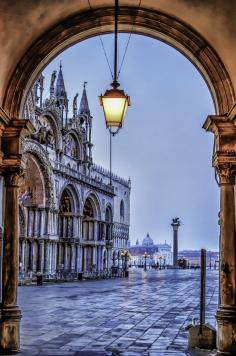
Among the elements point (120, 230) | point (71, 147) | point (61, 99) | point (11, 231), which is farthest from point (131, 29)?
point (120, 230)

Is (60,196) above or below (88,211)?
above

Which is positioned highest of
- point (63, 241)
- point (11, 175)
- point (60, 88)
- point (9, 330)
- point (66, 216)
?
point (60, 88)

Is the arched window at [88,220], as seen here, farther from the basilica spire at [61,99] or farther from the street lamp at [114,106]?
the street lamp at [114,106]

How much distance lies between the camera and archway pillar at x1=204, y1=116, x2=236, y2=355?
9133 mm

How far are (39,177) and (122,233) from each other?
41.2m

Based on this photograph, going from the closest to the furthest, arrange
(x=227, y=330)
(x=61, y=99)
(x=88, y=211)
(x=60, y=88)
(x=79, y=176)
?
(x=227, y=330) < (x=79, y=176) < (x=61, y=99) < (x=60, y=88) < (x=88, y=211)

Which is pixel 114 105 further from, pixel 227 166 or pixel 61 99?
pixel 61 99

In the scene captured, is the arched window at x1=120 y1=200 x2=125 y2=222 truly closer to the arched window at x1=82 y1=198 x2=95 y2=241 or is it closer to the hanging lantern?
the arched window at x1=82 y1=198 x2=95 y2=241

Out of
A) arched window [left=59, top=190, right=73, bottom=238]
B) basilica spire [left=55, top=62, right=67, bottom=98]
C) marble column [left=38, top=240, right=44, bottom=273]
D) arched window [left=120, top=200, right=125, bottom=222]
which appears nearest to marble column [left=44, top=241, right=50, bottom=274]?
marble column [left=38, top=240, right=44, bottom=273]

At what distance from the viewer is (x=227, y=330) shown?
9.13 metres

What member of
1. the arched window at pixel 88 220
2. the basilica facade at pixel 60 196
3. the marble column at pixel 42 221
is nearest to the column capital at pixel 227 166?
the basilica facade at pixel 60 196

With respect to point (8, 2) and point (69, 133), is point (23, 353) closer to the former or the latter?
point (8, 2)

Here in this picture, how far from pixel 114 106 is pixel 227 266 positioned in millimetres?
Answer: 3194

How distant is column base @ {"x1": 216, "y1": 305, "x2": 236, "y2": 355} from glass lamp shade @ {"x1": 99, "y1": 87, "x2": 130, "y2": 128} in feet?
11.2
